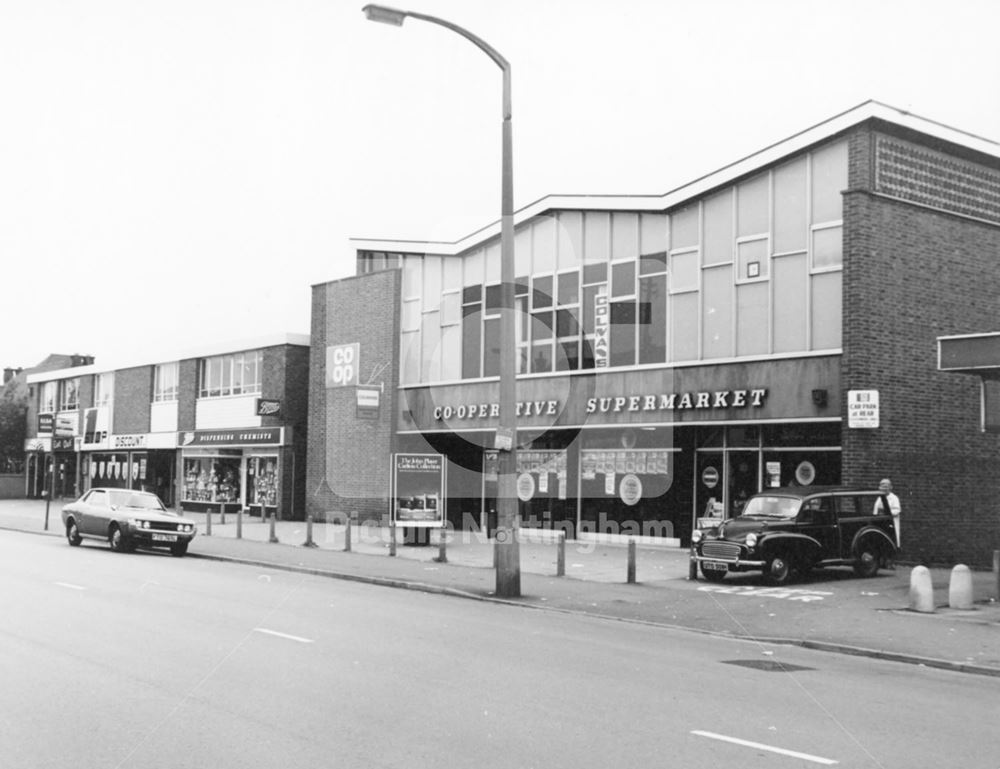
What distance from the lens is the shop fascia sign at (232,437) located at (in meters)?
37.4

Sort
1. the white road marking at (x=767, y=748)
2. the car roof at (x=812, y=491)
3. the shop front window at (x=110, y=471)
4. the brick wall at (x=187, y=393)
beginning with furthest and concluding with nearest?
1. the shop front window at (x=110, y=471)
2. the brick wall at (x=187, y=393)
3. the car roof at (x=812, y=491)
4. the white road marking at (x=767, y=748)

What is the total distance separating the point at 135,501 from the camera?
24.6 meters

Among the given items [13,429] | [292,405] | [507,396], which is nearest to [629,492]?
[507,396]

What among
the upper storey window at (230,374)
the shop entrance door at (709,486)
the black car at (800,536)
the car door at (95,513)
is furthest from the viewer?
the upper storey window at (230,374)

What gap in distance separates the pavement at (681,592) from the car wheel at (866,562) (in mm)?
276

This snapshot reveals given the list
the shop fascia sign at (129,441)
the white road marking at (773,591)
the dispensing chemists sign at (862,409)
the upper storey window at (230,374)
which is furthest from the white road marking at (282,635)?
the shop fascia sign at (129,441)

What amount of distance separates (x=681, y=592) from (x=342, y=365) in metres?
19.4

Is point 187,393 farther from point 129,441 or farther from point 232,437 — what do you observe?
point 129,441

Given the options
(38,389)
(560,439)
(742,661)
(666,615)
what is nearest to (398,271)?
(560,439)

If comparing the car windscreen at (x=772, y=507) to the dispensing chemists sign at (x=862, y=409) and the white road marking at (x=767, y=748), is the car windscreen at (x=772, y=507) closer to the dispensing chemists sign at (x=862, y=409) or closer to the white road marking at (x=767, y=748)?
the dispensing chemists sign at (x=862, y=409)

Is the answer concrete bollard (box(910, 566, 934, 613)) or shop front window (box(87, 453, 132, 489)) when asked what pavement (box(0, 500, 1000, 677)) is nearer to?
concrete bollard (box(910, 566, 934, 613))

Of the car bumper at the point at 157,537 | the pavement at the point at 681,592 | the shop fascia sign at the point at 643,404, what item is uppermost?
the shop fascia sign at the point at 643,404

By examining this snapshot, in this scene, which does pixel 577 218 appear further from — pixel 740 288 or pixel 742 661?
pixel 742 661

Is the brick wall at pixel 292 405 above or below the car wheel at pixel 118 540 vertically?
above
